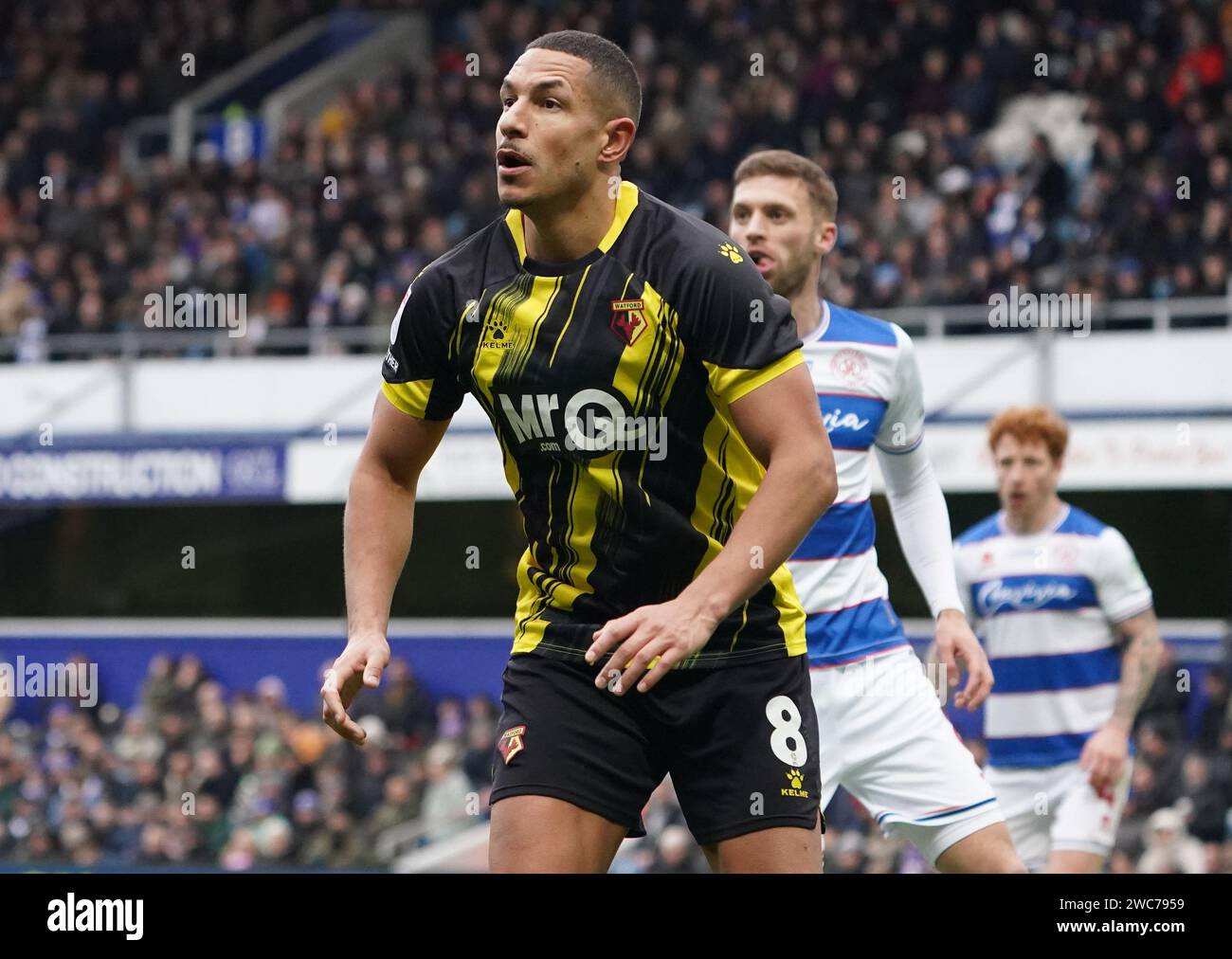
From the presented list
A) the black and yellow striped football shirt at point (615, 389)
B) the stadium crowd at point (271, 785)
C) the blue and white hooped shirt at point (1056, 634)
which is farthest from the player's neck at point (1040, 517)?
the stadium crowd at point (271, 785)

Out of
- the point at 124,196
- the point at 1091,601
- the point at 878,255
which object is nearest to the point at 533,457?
the point at 1091,601

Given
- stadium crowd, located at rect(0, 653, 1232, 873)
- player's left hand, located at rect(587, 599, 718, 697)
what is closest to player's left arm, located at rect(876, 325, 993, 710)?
player's left hand, located at rect(587, 599, 718, 697)

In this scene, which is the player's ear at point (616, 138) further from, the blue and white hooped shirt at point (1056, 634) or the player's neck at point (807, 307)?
the blue and white hooped shirt at point (1056, 634)

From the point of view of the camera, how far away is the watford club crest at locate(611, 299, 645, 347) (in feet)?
13.1

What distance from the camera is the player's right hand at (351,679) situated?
12.7 feet

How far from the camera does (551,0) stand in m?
21.2

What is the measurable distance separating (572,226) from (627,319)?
25cm

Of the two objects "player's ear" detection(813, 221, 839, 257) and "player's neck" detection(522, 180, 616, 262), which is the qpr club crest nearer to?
"player's ear" detection(813, 221, 839, 257)

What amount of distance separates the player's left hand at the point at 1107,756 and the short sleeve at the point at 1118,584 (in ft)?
1.79

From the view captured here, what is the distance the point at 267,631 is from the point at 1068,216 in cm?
794

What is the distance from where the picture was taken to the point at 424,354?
13.7 ft

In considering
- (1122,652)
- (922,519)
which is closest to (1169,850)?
(1122,652)

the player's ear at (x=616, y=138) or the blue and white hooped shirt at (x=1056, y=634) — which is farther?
the blue and white hooped shirt at (x=1056, y=634)
